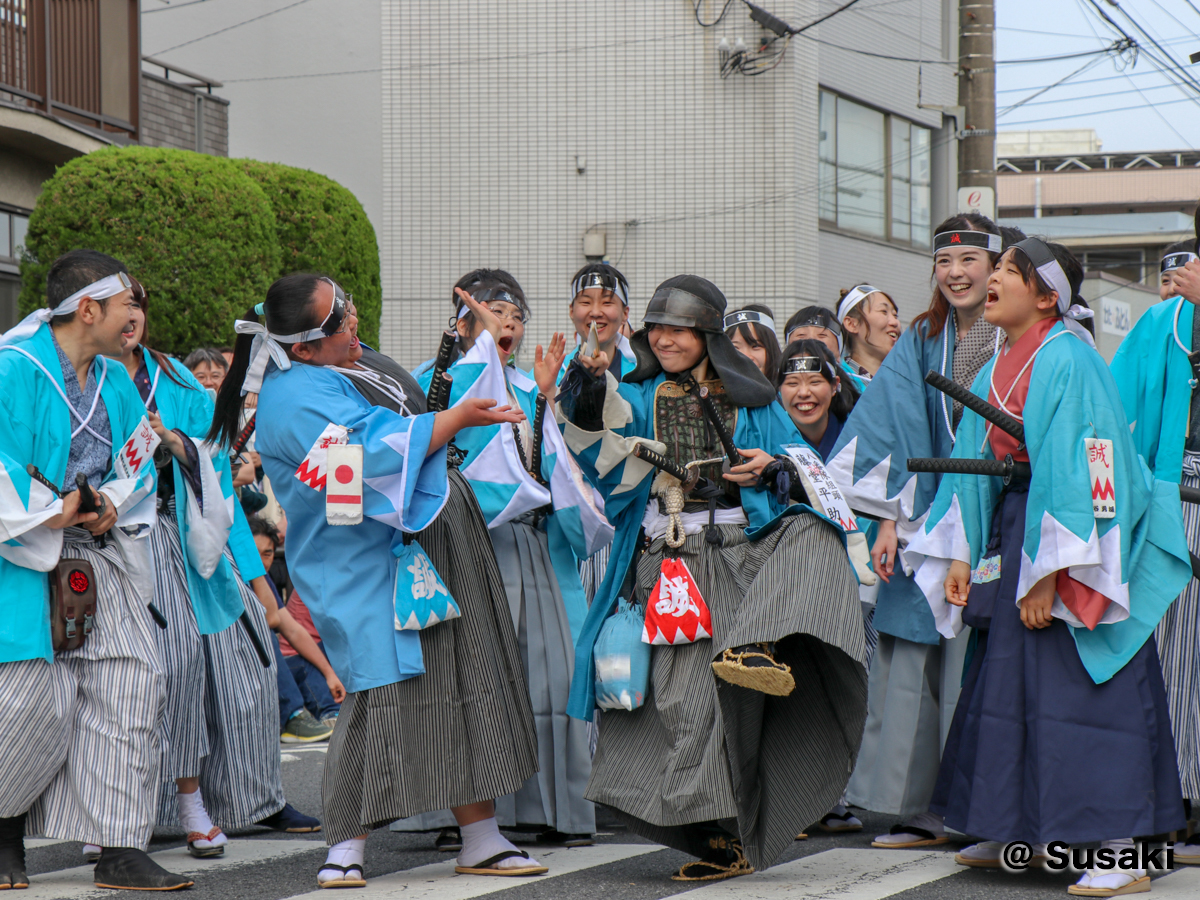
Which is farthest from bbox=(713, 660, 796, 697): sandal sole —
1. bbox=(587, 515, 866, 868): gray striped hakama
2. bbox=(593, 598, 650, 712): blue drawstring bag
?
bbox=(593, 598, 650, 712): blue drawstring bag

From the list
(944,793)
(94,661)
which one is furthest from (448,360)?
(944,793)

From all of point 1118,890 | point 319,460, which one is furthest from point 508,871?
point 1118,890

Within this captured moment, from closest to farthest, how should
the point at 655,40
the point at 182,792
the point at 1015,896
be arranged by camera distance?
the point at 1015,896
the point at 182,792
the point at 655,40

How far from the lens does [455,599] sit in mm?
4359

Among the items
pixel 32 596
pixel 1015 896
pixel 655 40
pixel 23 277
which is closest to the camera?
pixel 1015 896

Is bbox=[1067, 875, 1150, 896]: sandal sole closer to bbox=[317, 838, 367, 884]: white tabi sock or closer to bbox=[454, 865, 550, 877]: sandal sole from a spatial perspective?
bbox=[454, 865, 550, 877]: sandal sole

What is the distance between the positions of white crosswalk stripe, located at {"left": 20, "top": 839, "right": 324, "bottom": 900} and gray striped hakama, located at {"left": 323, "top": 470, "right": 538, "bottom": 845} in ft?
2.29

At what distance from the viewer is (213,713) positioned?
5.07m

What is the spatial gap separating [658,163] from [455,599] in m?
12.8

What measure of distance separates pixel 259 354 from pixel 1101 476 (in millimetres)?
2597

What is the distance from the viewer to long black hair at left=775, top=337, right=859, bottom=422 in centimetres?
571

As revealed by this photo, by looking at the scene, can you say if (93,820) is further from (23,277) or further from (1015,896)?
(23,277)

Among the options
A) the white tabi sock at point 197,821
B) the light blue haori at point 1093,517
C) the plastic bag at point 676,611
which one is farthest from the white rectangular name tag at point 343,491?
the light blue haori at point 1093,517

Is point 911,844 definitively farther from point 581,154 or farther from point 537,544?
point 581,154
